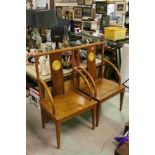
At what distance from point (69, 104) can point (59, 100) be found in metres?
0.14

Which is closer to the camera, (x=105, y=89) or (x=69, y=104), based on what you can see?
(x=69, y=104)

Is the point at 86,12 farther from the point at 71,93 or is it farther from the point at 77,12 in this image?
the point at 71,93

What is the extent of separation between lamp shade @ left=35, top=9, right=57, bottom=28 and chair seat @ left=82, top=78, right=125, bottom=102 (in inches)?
42.8

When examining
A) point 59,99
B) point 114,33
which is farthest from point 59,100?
point 114,33

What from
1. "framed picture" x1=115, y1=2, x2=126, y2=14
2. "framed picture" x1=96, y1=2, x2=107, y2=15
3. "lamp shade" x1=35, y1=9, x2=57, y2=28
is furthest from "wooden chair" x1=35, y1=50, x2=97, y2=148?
"framed picture" x1=96, y1=2, x2=107, y2=15

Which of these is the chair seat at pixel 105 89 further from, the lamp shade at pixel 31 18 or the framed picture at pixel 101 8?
the framed picture at pixel 101 8

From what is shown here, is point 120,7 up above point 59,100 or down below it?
above

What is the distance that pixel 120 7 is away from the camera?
3.57 metres

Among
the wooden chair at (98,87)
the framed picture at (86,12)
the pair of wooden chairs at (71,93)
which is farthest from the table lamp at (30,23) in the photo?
the framed picture at (86,12)

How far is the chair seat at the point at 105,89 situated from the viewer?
7.61ft

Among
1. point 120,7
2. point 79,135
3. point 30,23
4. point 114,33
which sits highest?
point 120,7
